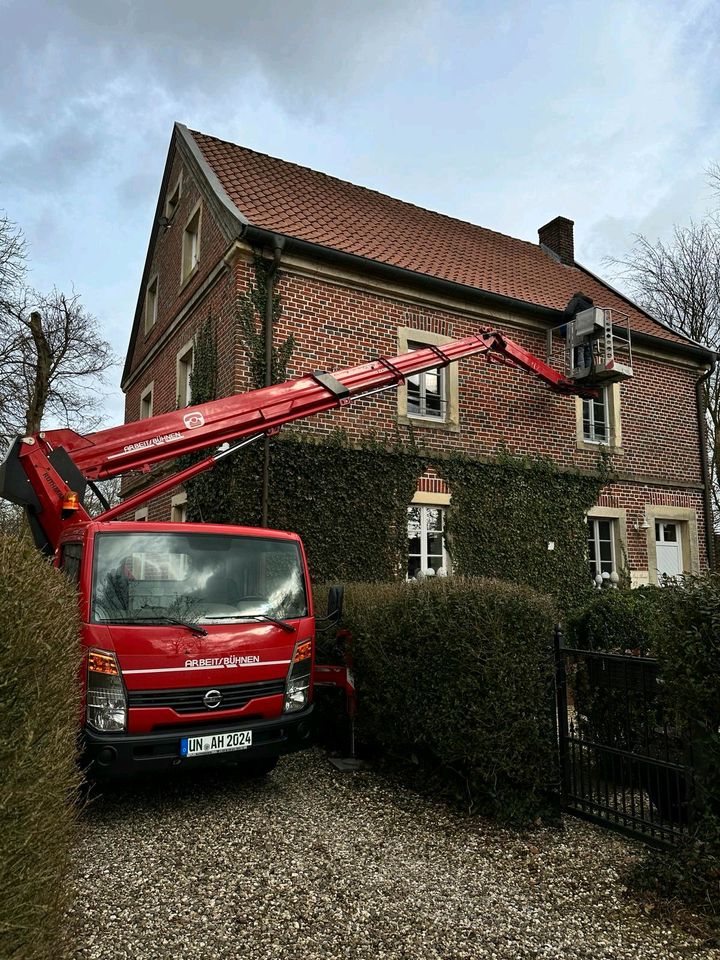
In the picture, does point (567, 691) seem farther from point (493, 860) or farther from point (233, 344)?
point (233, 344)

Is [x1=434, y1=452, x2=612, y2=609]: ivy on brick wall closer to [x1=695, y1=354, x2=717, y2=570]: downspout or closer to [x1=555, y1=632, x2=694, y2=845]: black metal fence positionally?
[x1=695, y1=354, x2=717, y2=570]: downspout

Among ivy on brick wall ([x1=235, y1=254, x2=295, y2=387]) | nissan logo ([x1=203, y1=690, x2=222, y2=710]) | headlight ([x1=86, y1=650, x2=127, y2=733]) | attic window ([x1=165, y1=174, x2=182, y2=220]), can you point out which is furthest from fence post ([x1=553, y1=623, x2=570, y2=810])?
attic window ([x1=165, y1=174, x2=182, y2=220])

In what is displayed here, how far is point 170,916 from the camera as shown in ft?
11.4

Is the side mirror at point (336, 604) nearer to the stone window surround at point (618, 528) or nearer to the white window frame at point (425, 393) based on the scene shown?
the white window frame at point (425, 393)

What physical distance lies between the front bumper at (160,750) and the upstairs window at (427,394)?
25.5ft

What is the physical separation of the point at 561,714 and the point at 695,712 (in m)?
1.36

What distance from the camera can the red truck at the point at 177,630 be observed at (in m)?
4.68

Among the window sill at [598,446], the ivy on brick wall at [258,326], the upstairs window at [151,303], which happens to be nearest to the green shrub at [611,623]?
the ivy on brick wall at [258,326]

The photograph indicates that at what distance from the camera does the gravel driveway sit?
3262mm

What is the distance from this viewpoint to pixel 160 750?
4.73m

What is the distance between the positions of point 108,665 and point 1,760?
276cm

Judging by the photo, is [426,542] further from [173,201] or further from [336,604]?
[173,201]

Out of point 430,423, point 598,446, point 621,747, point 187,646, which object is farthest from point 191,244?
point 621,747

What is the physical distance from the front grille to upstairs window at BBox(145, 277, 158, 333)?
13521 mm
